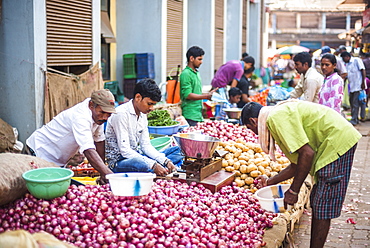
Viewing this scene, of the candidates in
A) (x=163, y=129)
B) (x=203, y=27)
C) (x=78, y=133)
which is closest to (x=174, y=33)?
(x=203, y=27)

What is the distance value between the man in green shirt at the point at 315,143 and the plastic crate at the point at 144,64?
5.65m

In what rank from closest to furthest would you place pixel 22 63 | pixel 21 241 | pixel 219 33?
pixel 21 241
pixel 22 63
pixel 219 33

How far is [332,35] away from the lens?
33812 mm

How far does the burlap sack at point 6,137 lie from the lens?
5305 mm

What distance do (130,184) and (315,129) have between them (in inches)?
59.9

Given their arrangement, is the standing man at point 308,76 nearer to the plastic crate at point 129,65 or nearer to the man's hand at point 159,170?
the man's hand at point 159,170

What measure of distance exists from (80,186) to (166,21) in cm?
668

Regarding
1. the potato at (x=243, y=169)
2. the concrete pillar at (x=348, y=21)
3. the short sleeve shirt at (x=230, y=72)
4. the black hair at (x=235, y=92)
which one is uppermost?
the concrete pillar at (x=348, y=21)

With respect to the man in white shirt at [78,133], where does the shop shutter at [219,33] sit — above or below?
above

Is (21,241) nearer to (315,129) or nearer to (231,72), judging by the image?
(315,129)

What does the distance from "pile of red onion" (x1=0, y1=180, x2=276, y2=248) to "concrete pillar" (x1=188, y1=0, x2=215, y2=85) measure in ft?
30.1

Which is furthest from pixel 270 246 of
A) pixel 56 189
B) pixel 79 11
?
pixel 79 11

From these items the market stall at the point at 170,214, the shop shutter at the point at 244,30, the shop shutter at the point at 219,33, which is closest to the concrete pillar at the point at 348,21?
the shop shutter at the point at 244,30

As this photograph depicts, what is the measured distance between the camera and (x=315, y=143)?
3.60 meters
